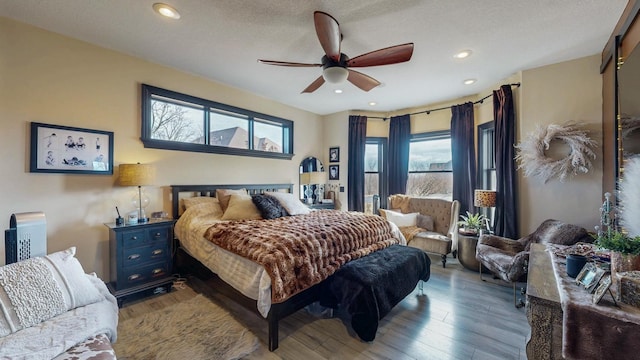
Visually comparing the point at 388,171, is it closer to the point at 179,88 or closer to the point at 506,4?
the point at 506,4

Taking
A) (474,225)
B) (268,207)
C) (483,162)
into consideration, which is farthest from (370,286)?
(483,162)

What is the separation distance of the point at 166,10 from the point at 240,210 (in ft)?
7.51

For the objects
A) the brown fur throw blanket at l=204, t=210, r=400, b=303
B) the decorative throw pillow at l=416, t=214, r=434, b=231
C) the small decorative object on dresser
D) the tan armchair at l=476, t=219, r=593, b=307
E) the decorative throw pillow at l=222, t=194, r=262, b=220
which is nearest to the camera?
the brown fur throw blanket at l=204, t=210, r=400, b=303

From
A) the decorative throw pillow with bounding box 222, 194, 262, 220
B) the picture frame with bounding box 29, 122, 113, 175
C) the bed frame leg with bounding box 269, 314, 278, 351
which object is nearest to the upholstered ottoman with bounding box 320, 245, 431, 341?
the bed frame leg with bounding box 269, 314, 278, 351

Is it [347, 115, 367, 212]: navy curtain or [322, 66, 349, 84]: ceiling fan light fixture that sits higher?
[322, 66, 349, 84]: ceiling fan light fixture

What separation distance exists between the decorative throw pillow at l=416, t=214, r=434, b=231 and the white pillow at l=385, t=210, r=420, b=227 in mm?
51

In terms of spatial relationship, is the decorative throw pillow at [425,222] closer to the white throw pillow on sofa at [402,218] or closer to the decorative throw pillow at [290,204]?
the white throw pillow on sofa at [402,218]

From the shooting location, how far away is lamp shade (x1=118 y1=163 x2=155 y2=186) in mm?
2877

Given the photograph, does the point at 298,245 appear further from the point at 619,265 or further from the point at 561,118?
the point at 561,118

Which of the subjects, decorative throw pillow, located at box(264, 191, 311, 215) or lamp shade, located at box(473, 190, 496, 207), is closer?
lamp shade, located at box(473, 190, 496, 207)

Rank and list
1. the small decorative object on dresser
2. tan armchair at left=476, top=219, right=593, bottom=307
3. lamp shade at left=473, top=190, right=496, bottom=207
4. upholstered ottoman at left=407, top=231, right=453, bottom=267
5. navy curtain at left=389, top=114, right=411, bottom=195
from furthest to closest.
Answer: navy curtain at left=389, top=114, right=411, bottom=195, upholstered ottoman at left=407, top=231, right=453, bottom=267, lamp shade at left=473, top=190, right=496, bottom=207, the small decorative object on dresser, tan armchair at left=476, top=219, right=593, bottom=307

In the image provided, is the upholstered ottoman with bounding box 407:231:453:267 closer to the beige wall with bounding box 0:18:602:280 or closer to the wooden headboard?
the beige wall with bounding box 0:18:602:280

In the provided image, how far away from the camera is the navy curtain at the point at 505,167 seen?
11.6 ft

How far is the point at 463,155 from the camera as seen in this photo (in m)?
4.41
